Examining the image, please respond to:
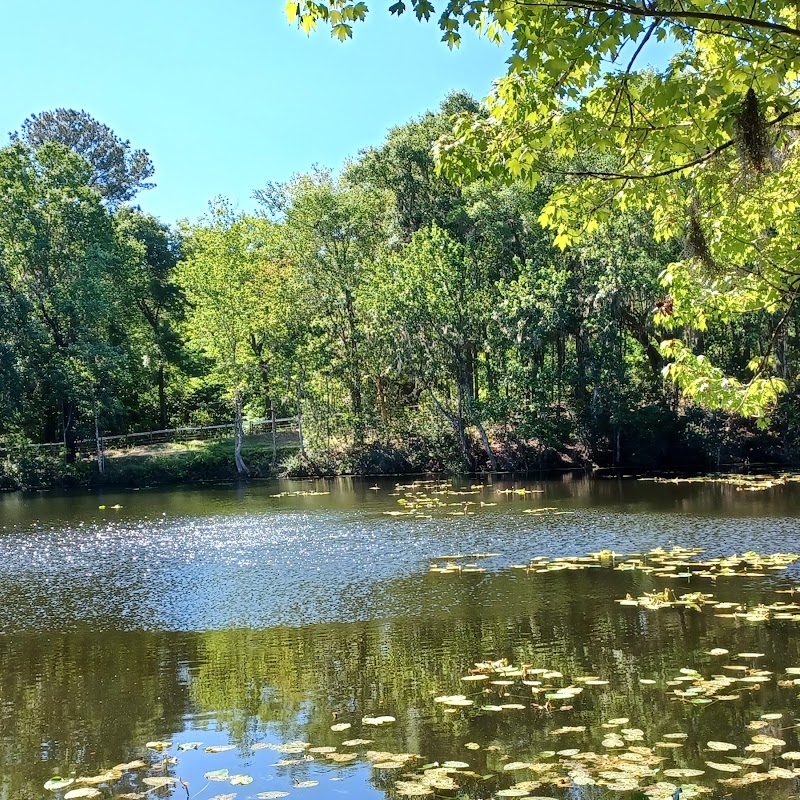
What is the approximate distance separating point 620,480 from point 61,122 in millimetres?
50816

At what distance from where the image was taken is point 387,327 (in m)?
38.7

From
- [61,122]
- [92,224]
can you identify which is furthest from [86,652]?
[61,122]

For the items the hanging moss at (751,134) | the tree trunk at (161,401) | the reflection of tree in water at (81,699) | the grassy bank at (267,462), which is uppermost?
the tree trunk at (161,401)

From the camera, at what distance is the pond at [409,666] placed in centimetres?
596

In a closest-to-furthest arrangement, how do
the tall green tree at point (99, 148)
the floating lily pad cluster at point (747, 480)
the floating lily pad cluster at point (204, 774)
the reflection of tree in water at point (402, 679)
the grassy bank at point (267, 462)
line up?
the floating lily pad cluster at point (204, 774)
the reflection of tree in water at point (402, 679)
the floating lily pad cluster at point (747, 480)
the grassy bank at point (267, 462)
the tall green tree at point (99, 148)

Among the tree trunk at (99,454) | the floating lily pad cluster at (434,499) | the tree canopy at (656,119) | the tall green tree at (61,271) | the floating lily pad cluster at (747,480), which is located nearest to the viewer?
the tree canopy at (656,119)

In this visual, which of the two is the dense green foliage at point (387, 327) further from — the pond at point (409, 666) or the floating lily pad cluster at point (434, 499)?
the pond at point (409, 666)

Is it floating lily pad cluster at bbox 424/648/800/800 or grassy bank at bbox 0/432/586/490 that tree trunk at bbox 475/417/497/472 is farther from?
floating lily pad cluster at bbox 424/648/800/800

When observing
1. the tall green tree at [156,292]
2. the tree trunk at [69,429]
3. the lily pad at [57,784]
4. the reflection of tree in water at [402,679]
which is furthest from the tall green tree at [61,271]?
the lily pad at [57,784]

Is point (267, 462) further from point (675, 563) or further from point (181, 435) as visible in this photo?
point (675, 563)

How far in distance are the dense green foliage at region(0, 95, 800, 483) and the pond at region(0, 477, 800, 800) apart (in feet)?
55.5

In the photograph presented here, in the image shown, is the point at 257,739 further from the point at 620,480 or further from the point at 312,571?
the point at 620,480

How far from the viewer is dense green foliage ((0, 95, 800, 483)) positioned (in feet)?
117

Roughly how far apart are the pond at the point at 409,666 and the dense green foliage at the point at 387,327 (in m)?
16.9
